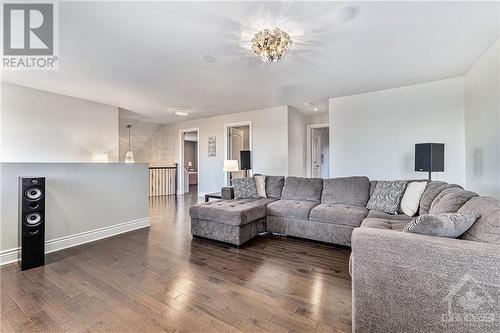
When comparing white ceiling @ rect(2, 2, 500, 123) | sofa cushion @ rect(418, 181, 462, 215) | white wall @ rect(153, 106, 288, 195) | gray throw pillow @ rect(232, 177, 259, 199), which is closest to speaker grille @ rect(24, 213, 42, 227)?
white ceiling @ rect(2, 2, 500, 123)

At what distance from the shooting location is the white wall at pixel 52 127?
4.18 metres

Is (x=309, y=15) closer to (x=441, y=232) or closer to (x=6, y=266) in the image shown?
(x=441, y=232)

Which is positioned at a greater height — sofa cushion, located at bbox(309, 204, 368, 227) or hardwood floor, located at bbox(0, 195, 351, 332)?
sofa cushion, located at bbox(309, 204, 368, 227)

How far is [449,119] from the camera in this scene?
3.94 metres

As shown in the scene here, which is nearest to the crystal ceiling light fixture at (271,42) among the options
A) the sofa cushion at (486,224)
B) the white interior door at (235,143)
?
the sofa cushion at (486,224)

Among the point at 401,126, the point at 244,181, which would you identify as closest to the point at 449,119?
the point at 401,126

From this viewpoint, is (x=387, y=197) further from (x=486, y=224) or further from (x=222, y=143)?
(x=222, y=143)

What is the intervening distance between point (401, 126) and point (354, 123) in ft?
2.76

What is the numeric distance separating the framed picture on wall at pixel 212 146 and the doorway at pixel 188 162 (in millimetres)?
710

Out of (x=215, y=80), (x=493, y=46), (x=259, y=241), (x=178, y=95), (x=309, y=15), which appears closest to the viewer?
(x=309, y=15)

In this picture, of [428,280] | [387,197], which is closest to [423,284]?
[428,280]

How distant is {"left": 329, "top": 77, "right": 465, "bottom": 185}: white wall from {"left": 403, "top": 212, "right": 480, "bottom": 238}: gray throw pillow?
3302mm

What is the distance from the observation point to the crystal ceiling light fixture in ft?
7.64

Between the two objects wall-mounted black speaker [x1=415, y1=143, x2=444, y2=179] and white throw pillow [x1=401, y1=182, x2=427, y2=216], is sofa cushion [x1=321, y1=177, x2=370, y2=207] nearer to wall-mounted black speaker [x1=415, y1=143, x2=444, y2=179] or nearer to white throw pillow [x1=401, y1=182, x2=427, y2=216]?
white throw pillow [x1=401, y1=182, x2=427, y2=216]
